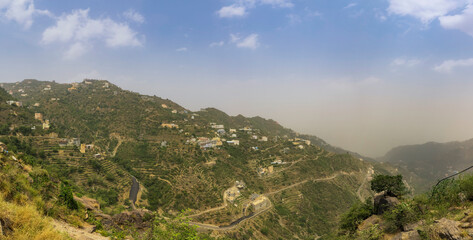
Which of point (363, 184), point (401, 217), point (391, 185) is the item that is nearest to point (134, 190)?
point (391, 185)

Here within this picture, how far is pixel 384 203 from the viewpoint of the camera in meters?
15.3

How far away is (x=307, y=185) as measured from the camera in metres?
58.8

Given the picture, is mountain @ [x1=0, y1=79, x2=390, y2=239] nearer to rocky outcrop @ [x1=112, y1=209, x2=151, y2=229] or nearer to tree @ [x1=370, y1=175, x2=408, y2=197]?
rocky outcrop @ [x1=112, y1=209, x2=151, y2=229]

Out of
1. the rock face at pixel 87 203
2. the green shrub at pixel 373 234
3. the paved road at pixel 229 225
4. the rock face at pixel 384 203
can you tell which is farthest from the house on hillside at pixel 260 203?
the green shrub at pixel 373 234

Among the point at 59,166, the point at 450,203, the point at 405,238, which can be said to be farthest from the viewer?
the point at 59,166

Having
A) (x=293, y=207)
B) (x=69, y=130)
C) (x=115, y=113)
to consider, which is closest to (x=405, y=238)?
(x=293, y=207)

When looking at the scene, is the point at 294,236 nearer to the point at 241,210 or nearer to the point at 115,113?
the point at 241,210

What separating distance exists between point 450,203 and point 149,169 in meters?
53.1

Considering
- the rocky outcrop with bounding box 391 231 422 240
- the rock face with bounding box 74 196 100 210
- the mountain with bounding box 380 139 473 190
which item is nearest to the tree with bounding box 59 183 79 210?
the rock face with bounding box 74 196 100 210

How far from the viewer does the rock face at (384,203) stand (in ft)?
47.4

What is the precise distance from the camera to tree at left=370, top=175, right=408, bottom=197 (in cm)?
1620

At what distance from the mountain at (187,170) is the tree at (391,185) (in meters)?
24.1

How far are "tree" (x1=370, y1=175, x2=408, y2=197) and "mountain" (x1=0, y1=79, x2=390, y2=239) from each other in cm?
2413

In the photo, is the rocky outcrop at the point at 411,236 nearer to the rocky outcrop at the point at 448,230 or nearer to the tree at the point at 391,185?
the rocky outcrop at the point at 448,230
